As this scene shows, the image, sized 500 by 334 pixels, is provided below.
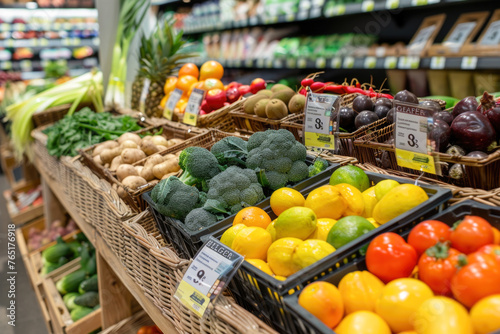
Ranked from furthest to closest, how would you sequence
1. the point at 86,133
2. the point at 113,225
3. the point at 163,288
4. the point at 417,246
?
the point at 86,133 → the point at 113,225 → the point at 163,288 → the point at 417,246

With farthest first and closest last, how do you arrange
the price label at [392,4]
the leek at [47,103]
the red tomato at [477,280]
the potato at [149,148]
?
the leek at [47,103] → the price label at [392,4] → the potato at [149,148] → the red tomato at [477,280]

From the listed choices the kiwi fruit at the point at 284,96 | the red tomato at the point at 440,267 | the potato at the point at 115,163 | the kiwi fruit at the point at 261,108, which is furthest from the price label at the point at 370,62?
the red tomato at the point at 440,267

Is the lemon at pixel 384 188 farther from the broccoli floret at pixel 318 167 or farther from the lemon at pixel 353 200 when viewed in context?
the broccoli floret at pixel 318 167

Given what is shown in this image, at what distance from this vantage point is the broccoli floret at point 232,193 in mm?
1153

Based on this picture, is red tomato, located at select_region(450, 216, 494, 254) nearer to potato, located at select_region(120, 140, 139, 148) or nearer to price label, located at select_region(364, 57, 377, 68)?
potato, located at select_region(120, 140, 139, 148)

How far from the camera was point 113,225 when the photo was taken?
4.88ft

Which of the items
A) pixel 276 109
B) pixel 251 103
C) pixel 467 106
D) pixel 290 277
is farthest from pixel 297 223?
pixel 251 103

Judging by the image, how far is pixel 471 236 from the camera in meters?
0.71

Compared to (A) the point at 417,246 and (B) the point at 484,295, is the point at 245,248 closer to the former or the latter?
(A) the point at 417,246

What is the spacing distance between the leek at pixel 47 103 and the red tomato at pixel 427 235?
2.82 meters

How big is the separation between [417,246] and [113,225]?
43.0 inches

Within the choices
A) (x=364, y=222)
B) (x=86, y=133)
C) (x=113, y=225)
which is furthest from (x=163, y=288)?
(x=86, y=133)

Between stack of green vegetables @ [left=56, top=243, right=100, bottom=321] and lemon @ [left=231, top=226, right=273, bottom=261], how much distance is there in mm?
1565

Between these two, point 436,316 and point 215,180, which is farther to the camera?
point 215,180
